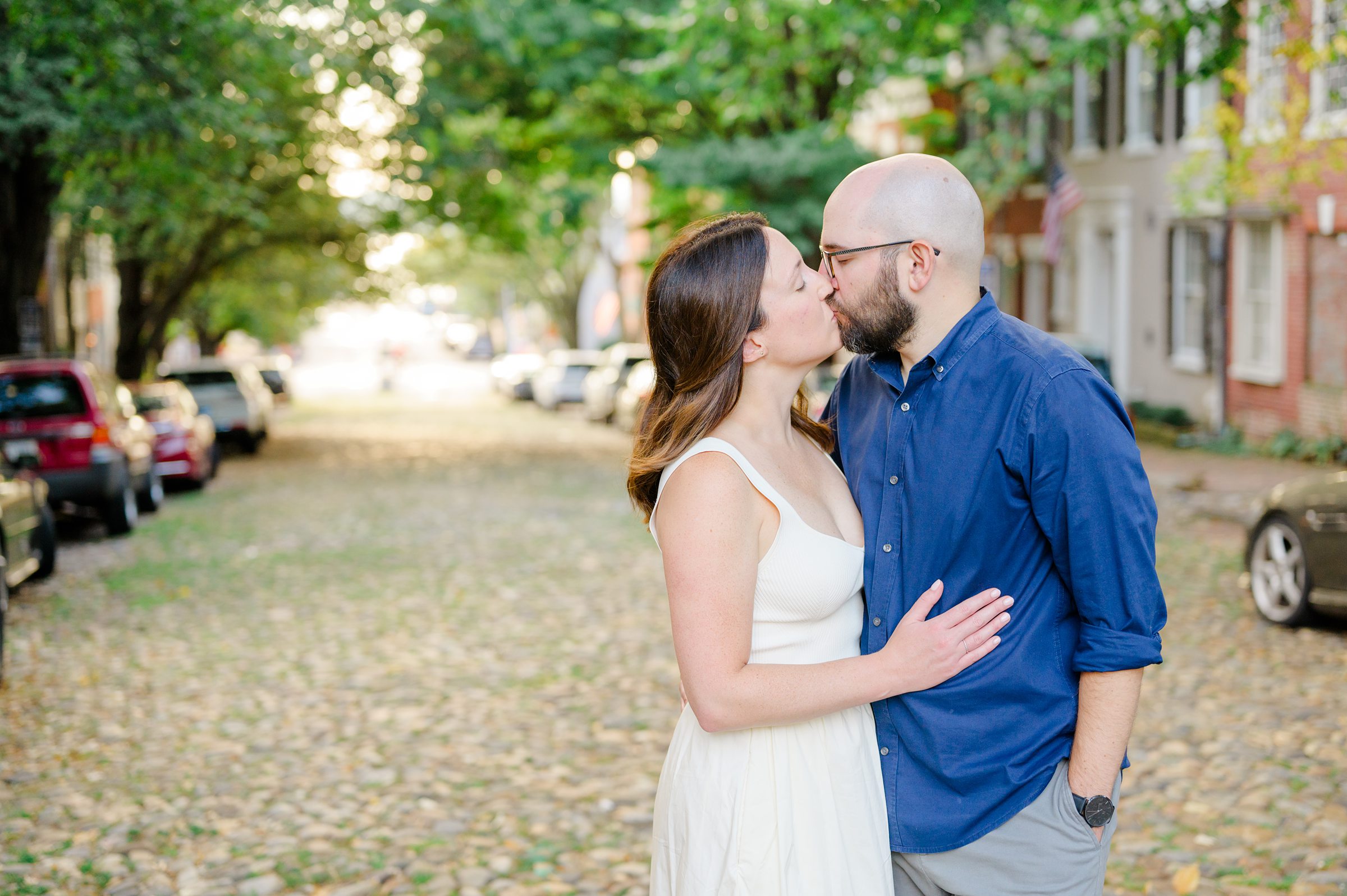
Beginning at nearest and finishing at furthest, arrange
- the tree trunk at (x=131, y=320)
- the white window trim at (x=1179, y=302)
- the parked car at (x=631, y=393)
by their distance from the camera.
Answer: the white window trim at (x=1179, y=302)
the tree trunk at (x=131, y=320)
the parked car at (x=631, y=393)

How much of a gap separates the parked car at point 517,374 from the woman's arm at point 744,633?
43415 millimetres

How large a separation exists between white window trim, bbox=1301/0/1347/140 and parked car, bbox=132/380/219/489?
47.7ft

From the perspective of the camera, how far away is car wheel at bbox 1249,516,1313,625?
27.9ft

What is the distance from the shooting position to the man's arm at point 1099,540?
7.79 feet

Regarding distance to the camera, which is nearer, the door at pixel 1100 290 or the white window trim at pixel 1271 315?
the white window trim at pixel 1271 315

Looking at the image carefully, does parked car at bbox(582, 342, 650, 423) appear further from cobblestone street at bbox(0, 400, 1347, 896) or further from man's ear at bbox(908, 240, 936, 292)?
man's ear at bbox(908, 240, 936, 292)

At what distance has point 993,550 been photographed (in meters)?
2.51

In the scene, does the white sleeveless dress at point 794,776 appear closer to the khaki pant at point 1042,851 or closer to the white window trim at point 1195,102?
the khaki pant at point 1042,851

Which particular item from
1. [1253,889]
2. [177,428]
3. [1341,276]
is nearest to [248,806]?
[1253,889]

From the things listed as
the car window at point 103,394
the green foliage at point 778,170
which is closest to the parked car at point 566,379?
the green foliage at point 778,170

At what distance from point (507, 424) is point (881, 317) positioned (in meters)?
33.5

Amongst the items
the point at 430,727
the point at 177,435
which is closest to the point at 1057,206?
the point at 177,435

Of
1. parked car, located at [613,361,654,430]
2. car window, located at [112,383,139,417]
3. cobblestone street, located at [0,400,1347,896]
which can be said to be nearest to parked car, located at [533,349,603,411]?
parked car, located at [613,361,654,430]

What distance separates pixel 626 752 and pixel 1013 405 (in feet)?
13.8
